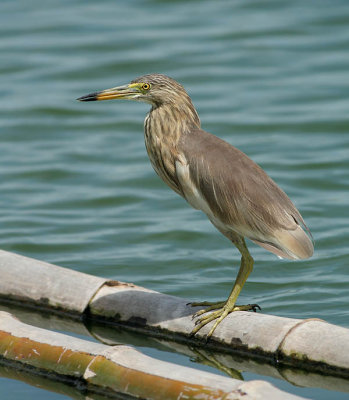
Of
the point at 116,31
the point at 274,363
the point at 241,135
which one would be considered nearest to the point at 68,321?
the point at 274,363

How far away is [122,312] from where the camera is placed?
16.3 ft

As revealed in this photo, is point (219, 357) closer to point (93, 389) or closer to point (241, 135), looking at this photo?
point (93, 389)

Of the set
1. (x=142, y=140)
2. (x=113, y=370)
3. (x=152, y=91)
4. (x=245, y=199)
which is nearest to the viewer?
(x=113, y=370)

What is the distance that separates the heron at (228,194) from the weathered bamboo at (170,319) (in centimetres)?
11

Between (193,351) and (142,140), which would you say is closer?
(193,351)

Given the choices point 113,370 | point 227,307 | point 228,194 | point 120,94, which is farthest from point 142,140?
point 113,370

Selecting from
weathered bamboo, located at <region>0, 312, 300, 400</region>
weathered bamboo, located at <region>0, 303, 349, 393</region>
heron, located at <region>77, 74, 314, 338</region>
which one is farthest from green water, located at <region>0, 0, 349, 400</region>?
heron, located at <region>77, 74, 314, 338</region>

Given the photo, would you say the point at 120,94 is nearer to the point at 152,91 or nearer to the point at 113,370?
the point at 152,91

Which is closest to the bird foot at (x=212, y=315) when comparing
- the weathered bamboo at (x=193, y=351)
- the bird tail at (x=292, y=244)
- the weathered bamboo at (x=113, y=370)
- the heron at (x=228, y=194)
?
the heron at (x=228, y=194)

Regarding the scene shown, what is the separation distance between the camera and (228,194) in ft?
16.2

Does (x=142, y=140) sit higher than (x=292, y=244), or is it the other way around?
(x=292, y=244)

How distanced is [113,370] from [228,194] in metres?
1.27

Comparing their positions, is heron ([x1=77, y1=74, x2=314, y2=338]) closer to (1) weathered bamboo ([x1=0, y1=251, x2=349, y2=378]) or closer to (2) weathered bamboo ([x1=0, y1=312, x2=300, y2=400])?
(1) weathered bamboo ([x1=0, y1=251, x2=349, y2=378])

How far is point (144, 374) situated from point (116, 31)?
416 inches
